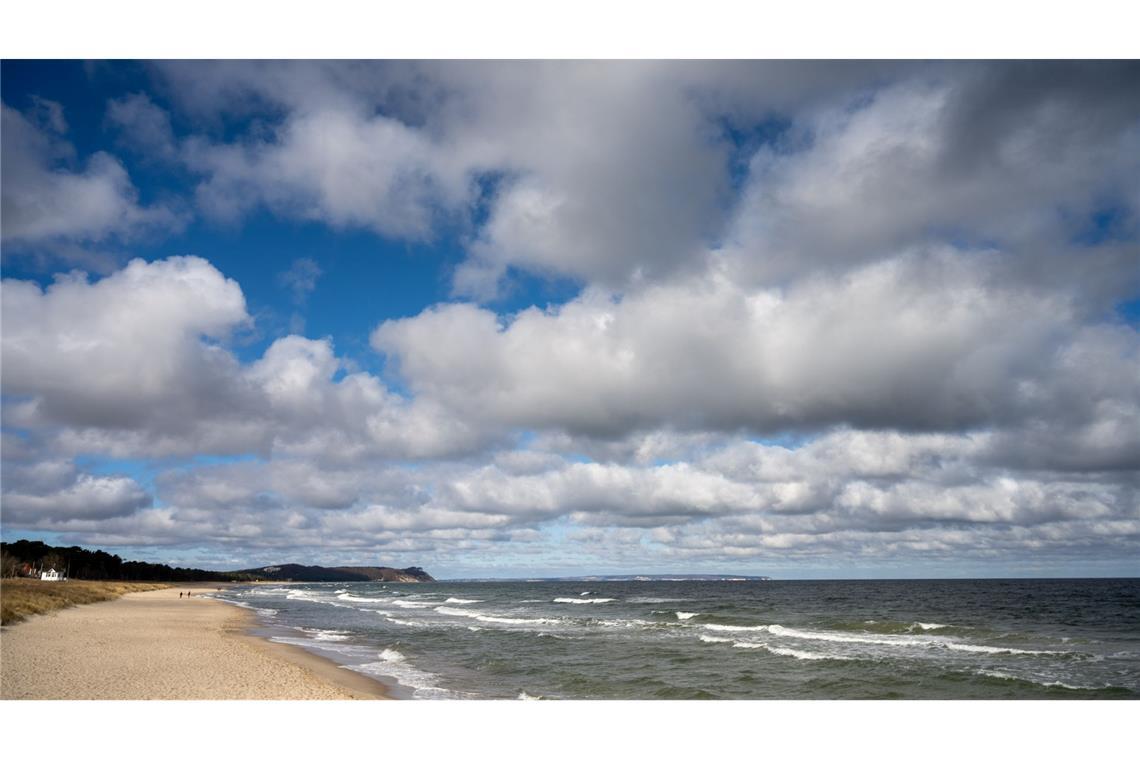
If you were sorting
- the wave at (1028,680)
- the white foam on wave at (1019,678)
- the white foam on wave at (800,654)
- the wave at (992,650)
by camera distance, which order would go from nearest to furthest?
the wave at (1028,680) < the white foam on wave at (1019,678) < the white foam on wave at (800,654) < the wave at (992,650)

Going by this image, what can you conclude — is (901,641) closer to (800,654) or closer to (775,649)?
(775,649)

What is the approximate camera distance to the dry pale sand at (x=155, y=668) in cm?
1864

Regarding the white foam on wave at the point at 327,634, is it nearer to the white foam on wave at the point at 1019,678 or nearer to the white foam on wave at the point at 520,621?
the white foam on wave at the point at 520,621

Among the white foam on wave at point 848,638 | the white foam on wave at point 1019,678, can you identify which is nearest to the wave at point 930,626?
the white foam on wave at point 848,638

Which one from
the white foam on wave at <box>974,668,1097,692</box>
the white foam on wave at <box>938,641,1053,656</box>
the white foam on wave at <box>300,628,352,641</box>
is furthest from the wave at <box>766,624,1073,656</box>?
the white foam on wave at <box>300,628,352,641</box>

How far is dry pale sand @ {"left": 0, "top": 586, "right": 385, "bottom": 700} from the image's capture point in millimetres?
18641

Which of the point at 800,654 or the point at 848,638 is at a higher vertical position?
the point at 800,654

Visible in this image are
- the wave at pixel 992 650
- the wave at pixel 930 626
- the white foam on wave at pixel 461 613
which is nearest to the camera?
the wave at pixel 992 650

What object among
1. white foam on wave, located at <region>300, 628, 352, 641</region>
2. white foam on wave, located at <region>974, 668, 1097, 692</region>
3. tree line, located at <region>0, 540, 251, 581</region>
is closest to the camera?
Answer: white foam on wave, located at <region>974, 668, 1097, 692</region>

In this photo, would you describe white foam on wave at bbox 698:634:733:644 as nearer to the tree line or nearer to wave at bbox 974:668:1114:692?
wave at bbox 974:668:1114:692

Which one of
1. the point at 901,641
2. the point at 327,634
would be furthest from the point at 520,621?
the point at 901,641

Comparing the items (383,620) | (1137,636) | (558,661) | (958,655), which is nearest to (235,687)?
(558,661)

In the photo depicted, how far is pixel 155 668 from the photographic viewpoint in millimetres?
23281

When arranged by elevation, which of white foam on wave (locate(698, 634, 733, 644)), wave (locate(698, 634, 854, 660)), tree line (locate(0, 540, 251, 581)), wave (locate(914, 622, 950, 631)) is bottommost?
tree line (locate(0, 540, 251, 581))
